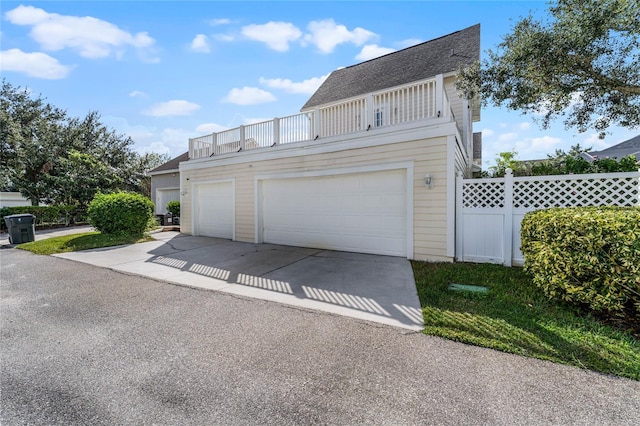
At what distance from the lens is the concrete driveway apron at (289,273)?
152 inches

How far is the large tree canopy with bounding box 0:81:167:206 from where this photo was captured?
1499 cm

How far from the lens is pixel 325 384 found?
86.9 inches

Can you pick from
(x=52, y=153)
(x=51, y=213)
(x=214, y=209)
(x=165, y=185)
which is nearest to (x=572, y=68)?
(x=214, y=209)

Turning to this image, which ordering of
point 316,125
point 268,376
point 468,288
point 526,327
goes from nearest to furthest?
point 268,376
point 526,327
point 468,288
point 316,125

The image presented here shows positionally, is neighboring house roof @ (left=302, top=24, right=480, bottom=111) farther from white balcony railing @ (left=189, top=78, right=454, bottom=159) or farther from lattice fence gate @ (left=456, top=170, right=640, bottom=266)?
lattice fence gate @ (left=456, top=170, right=640, bottom=266)

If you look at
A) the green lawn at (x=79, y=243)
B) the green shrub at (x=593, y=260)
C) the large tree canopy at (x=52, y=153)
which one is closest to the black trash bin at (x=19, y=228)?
the green lawn at (x=79, y=243)

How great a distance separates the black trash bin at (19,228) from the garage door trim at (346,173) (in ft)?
25.6

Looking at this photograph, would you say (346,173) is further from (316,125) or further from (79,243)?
(79,243)

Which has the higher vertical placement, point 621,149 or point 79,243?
point 621,149

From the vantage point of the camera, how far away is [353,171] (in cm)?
715

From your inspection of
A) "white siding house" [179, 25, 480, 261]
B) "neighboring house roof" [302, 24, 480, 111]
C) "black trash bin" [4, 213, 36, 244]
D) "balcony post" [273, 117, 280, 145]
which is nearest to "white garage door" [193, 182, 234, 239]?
"white siding house" [179, 25, 480, 261]

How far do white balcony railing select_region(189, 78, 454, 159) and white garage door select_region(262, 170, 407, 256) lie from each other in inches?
50.5

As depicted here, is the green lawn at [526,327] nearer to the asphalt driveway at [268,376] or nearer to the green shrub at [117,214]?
the asphalt driveway at [268,376]

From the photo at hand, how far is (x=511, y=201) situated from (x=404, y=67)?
7.71 meters
